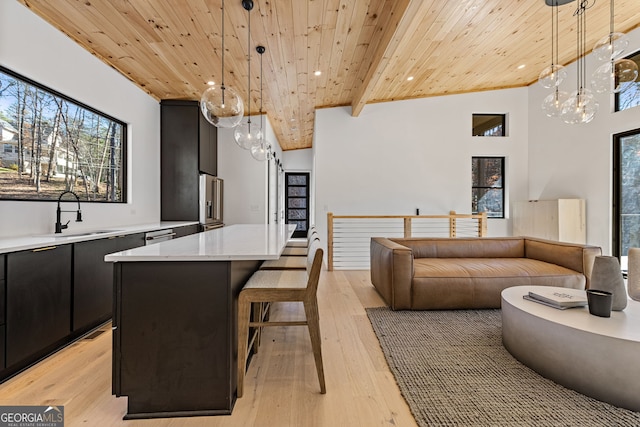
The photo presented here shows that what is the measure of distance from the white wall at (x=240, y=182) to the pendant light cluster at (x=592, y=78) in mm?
4362

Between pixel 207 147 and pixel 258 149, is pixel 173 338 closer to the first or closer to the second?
pixel 258 149

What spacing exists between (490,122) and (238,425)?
6.82 m

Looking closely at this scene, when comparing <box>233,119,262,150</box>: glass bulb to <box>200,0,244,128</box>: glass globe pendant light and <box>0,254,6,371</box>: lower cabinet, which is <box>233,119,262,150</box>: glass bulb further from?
<box>0,254,6,371</box>: lower cabinet

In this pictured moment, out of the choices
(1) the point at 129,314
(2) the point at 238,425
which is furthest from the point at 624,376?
(1) the point at 129,314

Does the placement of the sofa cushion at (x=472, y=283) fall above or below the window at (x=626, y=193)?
below

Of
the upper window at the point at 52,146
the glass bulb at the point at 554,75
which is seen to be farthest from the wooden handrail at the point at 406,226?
the upper window at the point at 52,146

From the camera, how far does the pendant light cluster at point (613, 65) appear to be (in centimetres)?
248

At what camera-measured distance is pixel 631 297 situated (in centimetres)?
251

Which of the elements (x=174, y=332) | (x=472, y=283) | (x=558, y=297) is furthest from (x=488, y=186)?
(x=174, y=332)

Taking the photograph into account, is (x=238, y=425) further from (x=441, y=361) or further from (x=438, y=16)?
(x=438, y=16)

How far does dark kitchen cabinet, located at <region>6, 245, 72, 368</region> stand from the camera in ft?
6.34

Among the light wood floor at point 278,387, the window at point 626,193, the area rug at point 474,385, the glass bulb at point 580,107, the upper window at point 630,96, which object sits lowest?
the light wood floor at point 278,387

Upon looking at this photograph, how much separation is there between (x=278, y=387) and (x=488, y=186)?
601 cm

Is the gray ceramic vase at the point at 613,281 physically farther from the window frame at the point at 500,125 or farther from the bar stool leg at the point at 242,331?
the window frame at the point at 500,125
